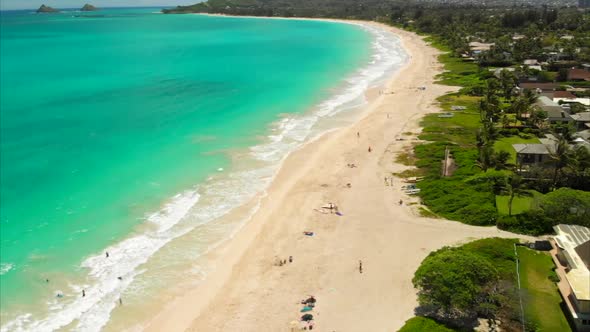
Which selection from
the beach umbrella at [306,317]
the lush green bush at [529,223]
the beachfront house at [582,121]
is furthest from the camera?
the beachfront house at [582,121]

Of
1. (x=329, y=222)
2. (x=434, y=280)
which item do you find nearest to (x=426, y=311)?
(x=434, y=280)

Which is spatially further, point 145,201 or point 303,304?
point 145,201

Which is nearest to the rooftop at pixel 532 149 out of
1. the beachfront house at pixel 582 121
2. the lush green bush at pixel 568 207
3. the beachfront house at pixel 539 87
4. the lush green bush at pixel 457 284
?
the lush green bush at pixel 568 207

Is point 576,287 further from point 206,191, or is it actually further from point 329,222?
point 206,191

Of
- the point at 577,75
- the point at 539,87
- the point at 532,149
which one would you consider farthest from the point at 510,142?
the point at 577,75

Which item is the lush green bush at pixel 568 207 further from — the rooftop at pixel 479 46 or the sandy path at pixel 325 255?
the rooftop at pixel 479 46
